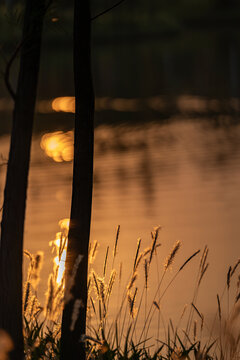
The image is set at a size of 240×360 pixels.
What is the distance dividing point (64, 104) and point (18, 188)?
22616mm

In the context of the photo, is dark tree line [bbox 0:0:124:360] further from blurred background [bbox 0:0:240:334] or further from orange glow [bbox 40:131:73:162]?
orange glow [bbox 40:131:73:162]

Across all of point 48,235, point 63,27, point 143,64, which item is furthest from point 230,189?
point 143,64

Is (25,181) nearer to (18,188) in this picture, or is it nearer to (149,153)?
(18,188)

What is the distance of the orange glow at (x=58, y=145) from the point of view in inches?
672

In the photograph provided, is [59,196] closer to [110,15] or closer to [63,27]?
[63,27]

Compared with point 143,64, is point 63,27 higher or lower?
lower

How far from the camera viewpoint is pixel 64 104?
27.1 metres

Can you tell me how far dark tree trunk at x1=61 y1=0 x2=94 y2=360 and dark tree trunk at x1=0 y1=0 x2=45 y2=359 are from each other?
305 millimetres

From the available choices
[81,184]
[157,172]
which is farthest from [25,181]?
[157,172]

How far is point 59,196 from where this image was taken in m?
12.8

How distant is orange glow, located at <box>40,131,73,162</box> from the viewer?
56.0 feet

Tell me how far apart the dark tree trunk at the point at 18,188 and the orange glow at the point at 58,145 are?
38.7ft

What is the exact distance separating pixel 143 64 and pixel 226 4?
3419cm

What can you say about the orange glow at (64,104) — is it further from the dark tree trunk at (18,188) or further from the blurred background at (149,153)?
the dark tree trunk at (18,188)
